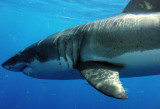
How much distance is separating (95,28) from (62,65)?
3.23 feet

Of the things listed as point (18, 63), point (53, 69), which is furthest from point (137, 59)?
point (18, 63)

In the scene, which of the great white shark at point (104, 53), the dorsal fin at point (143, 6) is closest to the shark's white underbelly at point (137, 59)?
the great white shark at point (104, 53)

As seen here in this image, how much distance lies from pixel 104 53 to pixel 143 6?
1576mm

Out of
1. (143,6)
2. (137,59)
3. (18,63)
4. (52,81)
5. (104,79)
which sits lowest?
(52,81)

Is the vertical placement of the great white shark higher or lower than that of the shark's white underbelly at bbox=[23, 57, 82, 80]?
higher

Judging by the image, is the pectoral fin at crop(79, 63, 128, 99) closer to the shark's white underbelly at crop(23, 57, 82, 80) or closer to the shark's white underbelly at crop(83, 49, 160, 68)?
the shark's white underbelly at crop(83, 49, 160, 68)

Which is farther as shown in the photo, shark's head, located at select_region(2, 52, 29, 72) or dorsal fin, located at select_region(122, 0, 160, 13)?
shark's head, located at select_region(2, 52, 29, 72)

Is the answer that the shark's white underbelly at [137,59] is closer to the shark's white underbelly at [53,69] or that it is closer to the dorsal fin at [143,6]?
the shark's white underbelly at [53,69]

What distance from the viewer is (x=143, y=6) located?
11.0ft

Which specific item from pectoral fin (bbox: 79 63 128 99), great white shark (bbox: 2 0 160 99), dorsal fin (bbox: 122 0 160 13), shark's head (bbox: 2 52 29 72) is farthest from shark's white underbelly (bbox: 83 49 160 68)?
shark's head (bbox: 2 52 29 72)

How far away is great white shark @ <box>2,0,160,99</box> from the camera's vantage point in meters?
2.40

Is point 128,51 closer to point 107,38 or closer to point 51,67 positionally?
point 107,38

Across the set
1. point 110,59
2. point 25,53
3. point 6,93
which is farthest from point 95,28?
point 6,93

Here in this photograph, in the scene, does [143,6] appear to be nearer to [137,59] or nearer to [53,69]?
[137,59]
